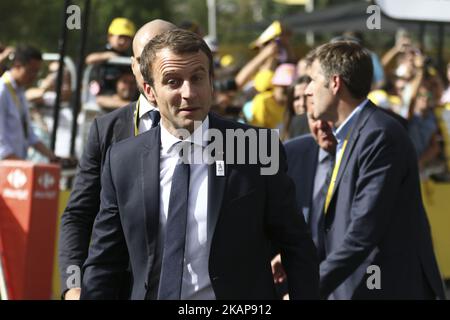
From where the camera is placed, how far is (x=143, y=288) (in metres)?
3.46

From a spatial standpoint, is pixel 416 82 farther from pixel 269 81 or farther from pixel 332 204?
pixel 332 204

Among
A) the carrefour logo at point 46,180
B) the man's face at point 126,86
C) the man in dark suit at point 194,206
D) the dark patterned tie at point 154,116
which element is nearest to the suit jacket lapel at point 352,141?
the dark patterned tie at point 154,116

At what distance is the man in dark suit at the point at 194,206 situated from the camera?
133 inches

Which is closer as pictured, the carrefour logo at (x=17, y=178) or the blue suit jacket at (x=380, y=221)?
the blue suit jacket at (x=380, y=221)

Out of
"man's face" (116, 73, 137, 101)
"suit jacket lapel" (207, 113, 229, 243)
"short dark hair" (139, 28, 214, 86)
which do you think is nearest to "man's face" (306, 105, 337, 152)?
"short dark hair" (139, 28, 214, 86)

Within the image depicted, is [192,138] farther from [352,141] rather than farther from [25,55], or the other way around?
[25,55]

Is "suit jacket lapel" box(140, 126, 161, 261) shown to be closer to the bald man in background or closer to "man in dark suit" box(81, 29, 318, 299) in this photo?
"man in dark suit" box(81, 29, 318, 299)

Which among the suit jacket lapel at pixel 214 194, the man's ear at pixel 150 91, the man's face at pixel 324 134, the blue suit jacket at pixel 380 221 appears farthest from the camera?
the man's face at pixel 324 134

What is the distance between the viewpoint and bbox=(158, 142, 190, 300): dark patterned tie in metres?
3.37

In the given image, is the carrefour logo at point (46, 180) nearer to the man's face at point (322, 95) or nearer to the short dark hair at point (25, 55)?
the short dark hair at point (25, 55)

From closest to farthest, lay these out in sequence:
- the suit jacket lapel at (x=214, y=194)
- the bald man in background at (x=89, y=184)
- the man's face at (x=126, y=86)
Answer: the suit jacket lapel at (x=214, y=194)
the bald man in background at (x=89, y=184)
the man's face at (x=126, y=86)

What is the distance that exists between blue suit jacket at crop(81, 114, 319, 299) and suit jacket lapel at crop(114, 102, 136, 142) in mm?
658
